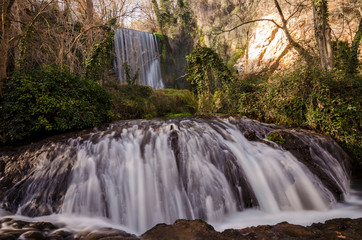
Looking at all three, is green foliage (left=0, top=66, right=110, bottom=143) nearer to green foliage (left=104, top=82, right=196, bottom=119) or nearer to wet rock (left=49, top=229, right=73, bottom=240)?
green foliage (left=104, top=82, right=196, bottom=119)

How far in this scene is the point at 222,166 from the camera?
4195mm

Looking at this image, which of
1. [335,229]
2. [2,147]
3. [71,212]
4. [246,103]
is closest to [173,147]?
[71,212]

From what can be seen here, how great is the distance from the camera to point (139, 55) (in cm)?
2119

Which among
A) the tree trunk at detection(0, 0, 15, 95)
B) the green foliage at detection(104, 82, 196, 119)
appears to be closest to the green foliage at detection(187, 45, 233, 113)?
the green foliage at detection(104, 82, 196, 119)

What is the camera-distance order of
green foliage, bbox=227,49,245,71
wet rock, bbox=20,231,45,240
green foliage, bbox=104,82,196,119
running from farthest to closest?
green foliage, bbox=227,49,245,71
green foliage, bbox=104,82,196,119
wet rock, bbox=20,231,45,240

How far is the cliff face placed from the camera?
1563 centimetres

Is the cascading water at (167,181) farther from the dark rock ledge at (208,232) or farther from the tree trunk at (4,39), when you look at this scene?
the tree trunk at (4,39)

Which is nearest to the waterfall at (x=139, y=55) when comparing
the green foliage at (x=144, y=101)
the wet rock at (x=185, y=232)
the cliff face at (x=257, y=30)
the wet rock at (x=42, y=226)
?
the green foliage at (x=144, y=101)

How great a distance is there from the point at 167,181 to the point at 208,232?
6.41 ft

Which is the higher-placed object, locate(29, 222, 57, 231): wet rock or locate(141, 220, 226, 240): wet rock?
locate(141, 220, 226, 240): wet rock

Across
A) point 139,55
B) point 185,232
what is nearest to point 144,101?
point 185,232

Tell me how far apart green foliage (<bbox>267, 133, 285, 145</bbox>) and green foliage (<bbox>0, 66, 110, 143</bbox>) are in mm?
5748

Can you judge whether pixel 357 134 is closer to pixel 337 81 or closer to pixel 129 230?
pixel 337 81

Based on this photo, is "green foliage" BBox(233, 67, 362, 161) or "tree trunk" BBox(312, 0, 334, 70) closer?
"green foliage" BBox(233, 67, 362, 161)
